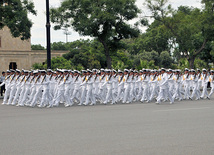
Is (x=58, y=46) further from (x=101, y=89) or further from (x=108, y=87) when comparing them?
(x=108, y=87)

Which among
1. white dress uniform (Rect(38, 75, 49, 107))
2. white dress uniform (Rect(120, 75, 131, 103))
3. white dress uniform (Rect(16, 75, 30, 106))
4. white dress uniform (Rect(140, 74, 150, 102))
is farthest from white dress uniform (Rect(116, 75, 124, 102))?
white dress uniform (Rect(16, 75, 30, 106))

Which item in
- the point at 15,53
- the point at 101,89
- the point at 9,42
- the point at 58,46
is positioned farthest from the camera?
the point at 58,46

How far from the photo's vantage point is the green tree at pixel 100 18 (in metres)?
27.7

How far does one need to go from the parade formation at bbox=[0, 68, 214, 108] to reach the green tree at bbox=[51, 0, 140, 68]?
8194 mm

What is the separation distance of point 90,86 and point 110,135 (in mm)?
9928

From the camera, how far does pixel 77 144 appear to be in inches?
316

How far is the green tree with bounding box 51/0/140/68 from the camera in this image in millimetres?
27719

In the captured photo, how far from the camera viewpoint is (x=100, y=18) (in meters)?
27.6

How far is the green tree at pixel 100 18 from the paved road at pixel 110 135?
16.0 meters

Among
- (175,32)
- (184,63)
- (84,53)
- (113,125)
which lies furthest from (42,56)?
(113,125)

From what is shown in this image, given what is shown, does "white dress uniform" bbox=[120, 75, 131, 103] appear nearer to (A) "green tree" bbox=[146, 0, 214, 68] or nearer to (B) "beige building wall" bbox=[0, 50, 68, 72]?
(A) "green tree" bbox=[146, 0, 214, 68]

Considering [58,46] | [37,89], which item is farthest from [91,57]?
[58,46]

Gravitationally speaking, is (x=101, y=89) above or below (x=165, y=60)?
below

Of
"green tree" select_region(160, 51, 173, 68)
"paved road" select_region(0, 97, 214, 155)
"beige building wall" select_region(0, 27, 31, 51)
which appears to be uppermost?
"beige building wall" select_region(0, 27, 31, 51)
